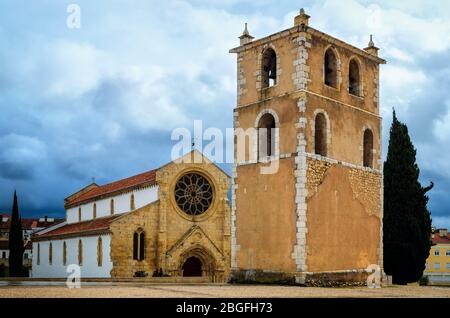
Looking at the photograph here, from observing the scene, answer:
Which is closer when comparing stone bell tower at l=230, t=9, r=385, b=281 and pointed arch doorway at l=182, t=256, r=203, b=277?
stone bell tower at l=230, t=9, r=385, b=281

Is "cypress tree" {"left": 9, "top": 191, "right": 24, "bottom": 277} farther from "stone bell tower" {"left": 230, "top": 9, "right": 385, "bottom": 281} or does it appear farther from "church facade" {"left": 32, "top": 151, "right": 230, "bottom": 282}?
"stone bell tower" {"left": 230, "top": 9, "right": 385, "bottom": 281}

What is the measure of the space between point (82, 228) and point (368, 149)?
27945 mm

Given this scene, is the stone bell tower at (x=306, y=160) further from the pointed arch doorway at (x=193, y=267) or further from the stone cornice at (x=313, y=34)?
the pointed arch doorway at (x=193, y=267)

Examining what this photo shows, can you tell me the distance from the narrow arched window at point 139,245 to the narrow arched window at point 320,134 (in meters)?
20.6

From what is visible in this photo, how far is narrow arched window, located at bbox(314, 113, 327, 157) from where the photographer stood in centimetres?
2706

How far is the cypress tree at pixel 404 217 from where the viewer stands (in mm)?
37375

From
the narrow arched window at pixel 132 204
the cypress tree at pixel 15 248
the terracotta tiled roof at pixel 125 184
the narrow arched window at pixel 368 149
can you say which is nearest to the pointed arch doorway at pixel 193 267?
the narrow arched window at pixel 132 204

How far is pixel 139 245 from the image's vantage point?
44.9 metres

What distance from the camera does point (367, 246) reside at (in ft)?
92.9

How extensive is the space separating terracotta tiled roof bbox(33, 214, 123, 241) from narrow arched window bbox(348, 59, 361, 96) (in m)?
21.1

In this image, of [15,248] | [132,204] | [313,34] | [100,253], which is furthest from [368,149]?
[15,248]

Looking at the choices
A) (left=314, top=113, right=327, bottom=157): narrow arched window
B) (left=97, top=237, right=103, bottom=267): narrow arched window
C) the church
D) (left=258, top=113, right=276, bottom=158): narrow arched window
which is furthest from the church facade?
(left=314, top=113, right=327, bottom=157): narrow arched window
